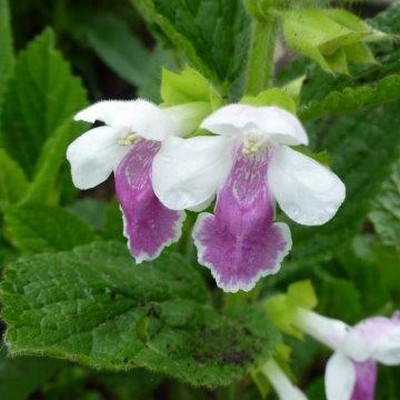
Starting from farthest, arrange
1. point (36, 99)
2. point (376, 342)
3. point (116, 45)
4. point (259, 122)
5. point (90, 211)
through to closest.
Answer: point (116, 45) → point (90, 211) → point (36, 99) → point (376, 342) → point (259, 122)

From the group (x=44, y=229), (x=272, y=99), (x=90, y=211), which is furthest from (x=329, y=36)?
(x=90, y=211)

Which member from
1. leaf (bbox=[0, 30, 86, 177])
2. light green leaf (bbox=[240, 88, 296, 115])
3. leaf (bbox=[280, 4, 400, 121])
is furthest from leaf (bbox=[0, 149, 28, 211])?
light green leaf (bbox=[240, 88, 296, 115])

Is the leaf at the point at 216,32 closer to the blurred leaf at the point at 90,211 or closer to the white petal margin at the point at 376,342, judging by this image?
the white petal margin at the point at 376,342

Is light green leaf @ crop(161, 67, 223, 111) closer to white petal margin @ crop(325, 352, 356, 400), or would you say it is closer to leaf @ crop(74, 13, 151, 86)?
white petal margin @ crop(325, 352, 356, 400)

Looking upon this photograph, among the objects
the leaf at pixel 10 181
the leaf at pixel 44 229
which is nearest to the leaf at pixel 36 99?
the leaf at pixel 10 181

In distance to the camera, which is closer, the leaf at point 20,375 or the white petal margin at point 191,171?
the white petal margin at point 191,171

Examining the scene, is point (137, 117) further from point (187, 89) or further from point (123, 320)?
point (123, 320)
